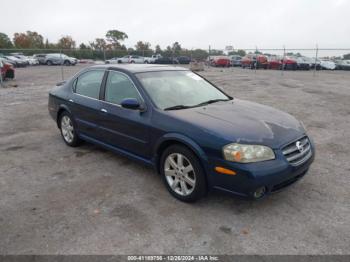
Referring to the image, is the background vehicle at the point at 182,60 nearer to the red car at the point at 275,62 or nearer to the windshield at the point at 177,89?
the red car at the point at 275,62

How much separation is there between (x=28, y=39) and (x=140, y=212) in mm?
78435

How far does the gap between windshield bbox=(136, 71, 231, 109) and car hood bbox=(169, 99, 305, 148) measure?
0.27m

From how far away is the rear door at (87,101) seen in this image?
15.2ft

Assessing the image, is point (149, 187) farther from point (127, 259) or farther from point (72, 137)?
point (72, 137)

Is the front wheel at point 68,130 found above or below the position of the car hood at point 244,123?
below

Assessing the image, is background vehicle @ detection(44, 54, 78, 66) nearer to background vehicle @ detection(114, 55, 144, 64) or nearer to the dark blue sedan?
background vehicle @ detection(114, 55, 144, 64)

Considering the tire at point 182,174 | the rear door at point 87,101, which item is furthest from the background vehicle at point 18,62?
the tire at point 182,174

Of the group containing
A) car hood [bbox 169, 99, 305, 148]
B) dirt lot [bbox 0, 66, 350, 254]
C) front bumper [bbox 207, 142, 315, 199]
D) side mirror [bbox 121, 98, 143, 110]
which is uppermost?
side mirror [bbox 121, 98, 143, 110]

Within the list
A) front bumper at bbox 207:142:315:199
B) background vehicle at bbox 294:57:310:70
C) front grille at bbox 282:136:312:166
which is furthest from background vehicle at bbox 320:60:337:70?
front bumper at bbox 207:142:315:199

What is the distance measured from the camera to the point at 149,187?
390cm

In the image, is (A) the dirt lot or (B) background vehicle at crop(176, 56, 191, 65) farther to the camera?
(B) background vehicle at crop(176, 56, 191, 65)

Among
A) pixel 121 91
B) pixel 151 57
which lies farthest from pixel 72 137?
pixel 151 57

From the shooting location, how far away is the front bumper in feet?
9.69

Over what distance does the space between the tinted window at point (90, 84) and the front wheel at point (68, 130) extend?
57 centimetres
